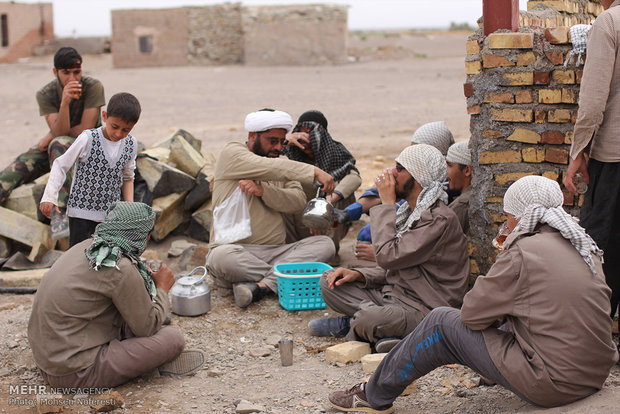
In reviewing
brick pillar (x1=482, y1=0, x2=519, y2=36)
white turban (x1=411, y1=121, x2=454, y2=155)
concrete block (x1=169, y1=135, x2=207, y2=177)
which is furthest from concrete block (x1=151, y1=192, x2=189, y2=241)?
brick pillar (x1=482, y1=0, x2=519, y2=36)

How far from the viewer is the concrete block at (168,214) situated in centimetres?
674

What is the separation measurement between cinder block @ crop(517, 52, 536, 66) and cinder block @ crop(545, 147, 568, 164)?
1.75 feet

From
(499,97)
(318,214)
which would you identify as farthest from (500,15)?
(318,214)

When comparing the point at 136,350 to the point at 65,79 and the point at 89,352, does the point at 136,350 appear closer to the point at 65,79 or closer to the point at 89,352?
the point at 89,352

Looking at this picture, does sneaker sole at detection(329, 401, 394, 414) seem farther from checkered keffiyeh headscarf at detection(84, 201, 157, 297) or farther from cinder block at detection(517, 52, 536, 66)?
cinder block at detection(517, 52, 536, 66)

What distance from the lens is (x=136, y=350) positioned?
12.9 ft

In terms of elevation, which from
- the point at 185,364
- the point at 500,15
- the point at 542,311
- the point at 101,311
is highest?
the point at 500,15

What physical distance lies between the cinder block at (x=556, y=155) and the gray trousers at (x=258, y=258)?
1778 millimetres

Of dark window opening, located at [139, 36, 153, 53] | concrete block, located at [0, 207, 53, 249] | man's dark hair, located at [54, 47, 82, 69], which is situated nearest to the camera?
man's dark hair, located at [54, 47, 82, 69]

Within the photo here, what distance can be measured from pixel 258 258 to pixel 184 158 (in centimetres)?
213

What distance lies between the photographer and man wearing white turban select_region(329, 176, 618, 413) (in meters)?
2.94

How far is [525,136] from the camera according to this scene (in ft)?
14.7

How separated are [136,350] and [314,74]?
18902 mm

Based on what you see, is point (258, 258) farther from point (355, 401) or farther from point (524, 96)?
point (524, 96)
